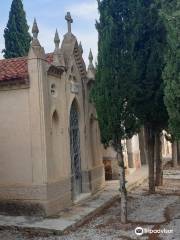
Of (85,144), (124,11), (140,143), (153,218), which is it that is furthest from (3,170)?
(140,143)

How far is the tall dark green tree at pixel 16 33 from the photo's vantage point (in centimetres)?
2367

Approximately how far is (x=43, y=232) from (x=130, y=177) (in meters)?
9.31

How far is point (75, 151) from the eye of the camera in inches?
614

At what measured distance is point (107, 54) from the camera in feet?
40.0

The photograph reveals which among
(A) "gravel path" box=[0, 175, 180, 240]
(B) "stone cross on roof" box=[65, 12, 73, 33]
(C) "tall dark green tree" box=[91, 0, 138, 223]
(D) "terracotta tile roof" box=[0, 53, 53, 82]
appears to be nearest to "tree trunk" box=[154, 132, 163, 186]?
(A) "gravel path" box=[0, 175, 180, 240]

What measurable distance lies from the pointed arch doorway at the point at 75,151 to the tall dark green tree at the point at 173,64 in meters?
5.21

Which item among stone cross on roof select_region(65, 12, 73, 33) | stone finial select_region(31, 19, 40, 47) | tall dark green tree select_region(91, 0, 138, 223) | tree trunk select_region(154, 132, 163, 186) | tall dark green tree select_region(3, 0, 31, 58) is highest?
tall dark green tree select_region(3, 0, 31, 58)

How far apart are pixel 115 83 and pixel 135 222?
413 cm

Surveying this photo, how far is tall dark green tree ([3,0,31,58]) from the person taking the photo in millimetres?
23672

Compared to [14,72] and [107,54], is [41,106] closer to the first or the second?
[14,72]

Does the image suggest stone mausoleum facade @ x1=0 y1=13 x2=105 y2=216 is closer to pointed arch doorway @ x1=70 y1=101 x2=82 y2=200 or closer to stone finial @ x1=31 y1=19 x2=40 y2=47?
stone finial @ x1=31 y1=19 x2=40 y2=47

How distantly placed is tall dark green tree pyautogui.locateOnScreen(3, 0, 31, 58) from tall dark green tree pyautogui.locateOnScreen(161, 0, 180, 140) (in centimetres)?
1409

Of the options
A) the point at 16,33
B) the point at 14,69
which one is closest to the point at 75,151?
the point at 14,69

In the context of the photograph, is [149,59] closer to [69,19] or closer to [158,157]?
[69,19]
